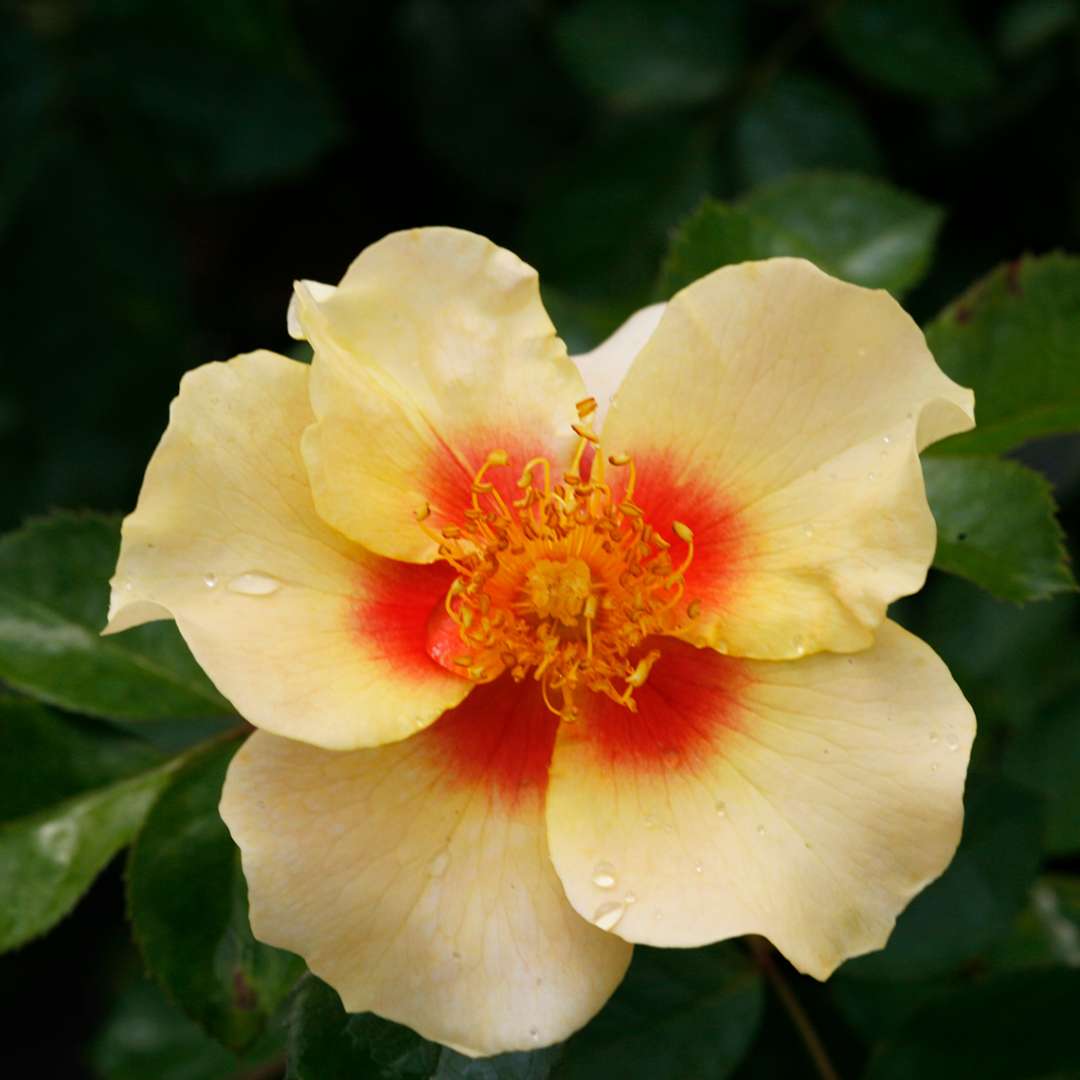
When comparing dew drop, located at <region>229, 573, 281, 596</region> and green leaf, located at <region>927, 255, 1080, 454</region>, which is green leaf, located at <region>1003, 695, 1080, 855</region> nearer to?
green leaf, located at <region>927, 255, 1080, 454</region>

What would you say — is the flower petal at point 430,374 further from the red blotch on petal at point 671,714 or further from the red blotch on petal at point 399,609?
the red blotch on petal at point 671,714

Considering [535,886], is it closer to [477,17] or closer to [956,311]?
[956,311]

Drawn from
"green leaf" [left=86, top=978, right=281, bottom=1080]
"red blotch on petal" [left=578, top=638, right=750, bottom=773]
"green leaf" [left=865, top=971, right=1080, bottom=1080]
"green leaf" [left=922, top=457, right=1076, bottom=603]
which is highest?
"red blotch on petal" [left=578, top=638, right=750, bottom=773]

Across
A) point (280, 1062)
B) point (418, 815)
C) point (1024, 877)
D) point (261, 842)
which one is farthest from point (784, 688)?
point (280, 1062)

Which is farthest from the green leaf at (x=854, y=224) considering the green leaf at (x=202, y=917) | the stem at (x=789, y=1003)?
the green leaf at (x=202, y=917)

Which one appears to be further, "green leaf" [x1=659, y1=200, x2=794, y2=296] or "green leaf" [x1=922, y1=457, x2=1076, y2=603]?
"green leaf" [x1=659, y1=200, x2=794, y2=296]

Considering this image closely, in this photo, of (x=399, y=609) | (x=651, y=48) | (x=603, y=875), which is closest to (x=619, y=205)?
(x=651, y=48)

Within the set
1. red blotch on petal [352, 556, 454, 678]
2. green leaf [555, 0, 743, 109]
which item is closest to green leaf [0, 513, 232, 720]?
red blotch on petal [352, 556, 454, 678]
